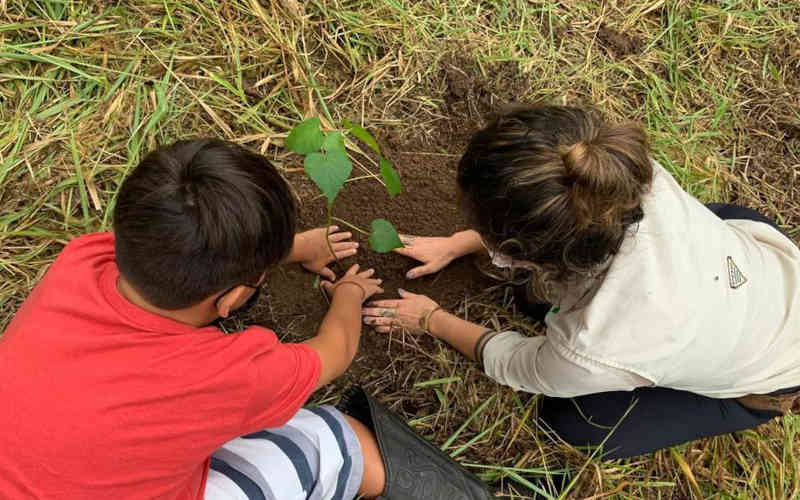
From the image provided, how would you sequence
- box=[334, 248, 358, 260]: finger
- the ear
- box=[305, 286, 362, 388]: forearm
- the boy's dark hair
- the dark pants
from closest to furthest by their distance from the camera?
the boy's dark hair
the ear
box=[305, 286, 362, 388]: forearm
the dark pants
box=[334, 248, 358, 260]: finger

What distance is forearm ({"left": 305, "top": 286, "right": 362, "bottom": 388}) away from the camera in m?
1.32

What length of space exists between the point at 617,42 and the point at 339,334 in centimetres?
142

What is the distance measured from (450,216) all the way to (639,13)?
1.07m

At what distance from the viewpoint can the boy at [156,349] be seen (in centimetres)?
94

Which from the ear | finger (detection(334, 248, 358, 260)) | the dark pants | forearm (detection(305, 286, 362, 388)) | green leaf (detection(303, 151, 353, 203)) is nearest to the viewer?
the ear

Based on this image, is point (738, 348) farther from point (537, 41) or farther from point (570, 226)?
point (537, 41)

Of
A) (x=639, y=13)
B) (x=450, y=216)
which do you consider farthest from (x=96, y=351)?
(x=639, y=13)

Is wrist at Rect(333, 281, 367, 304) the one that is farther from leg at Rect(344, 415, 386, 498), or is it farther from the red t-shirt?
the red t-shirt

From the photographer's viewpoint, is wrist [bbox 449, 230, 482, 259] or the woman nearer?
the woman

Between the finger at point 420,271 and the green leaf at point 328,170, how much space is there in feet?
1.57

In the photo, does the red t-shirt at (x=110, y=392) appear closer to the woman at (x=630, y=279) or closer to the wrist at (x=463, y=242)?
the woman at (x=630, y=279)

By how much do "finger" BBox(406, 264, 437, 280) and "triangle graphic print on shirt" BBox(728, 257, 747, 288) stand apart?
0.72m


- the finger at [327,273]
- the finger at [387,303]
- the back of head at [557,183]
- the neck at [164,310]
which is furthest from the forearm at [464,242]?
the neck at [164,310]

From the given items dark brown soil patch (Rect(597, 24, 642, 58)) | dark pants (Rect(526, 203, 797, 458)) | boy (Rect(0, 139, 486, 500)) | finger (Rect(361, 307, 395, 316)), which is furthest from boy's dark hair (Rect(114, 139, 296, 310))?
dark brown soil patch (Rect(597, 24, 642, 58))
